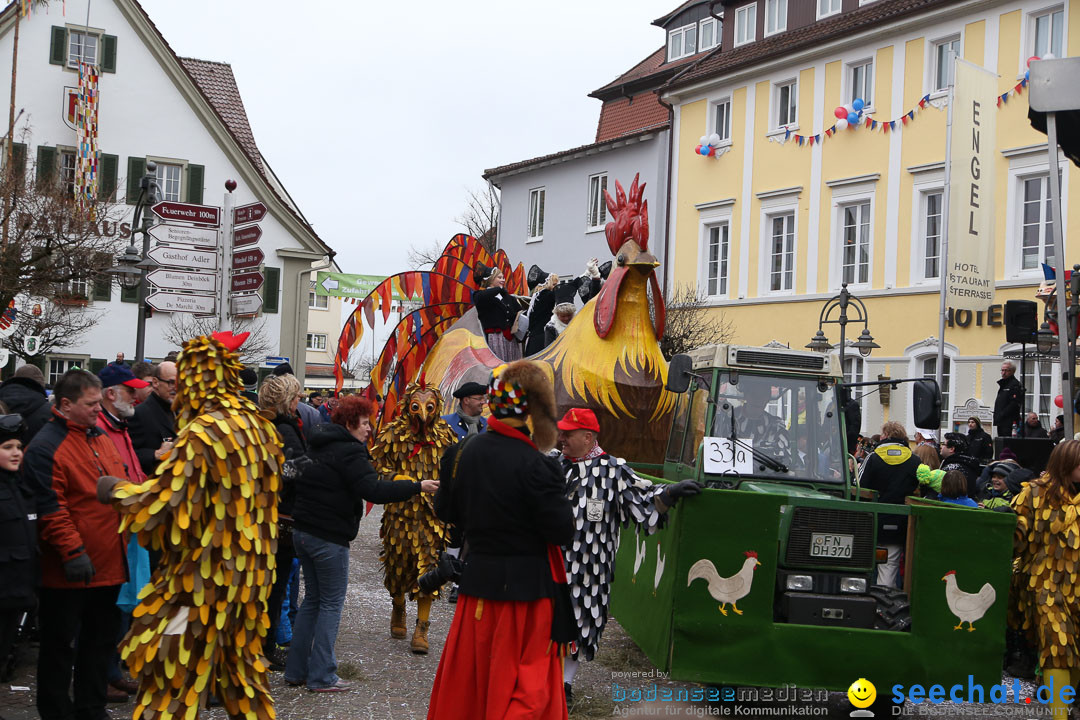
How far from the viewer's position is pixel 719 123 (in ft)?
92.9

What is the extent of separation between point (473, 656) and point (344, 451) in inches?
88.8

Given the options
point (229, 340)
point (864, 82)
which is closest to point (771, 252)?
point (864, 82)

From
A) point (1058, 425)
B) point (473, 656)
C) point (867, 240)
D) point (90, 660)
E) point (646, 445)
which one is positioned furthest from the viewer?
point (867, 240)

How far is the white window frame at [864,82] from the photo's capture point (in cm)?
2402

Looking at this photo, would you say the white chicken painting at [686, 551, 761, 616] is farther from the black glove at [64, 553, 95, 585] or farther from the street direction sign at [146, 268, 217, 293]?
the street direction sign at [146, 268, 217, 293]

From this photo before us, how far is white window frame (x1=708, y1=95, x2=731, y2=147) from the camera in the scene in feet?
91.5

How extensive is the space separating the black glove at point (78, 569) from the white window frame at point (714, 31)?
91.5ft

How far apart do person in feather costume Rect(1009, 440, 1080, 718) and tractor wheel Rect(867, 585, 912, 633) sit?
2.41 feet

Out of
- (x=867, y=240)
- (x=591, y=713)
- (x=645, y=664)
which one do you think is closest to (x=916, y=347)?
(x=867, y=240)

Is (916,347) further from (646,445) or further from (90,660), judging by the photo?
(90,660)

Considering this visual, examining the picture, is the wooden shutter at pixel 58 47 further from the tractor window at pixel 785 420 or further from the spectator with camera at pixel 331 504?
the tractor window at pixel 785 420

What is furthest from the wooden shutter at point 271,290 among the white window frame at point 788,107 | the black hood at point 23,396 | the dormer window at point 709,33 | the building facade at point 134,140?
the black hood at point 23,396

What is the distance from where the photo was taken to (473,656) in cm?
481

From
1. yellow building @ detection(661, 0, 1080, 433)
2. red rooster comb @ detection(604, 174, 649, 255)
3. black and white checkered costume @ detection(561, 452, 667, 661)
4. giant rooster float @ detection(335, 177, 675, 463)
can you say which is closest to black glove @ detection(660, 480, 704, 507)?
black and white checkered costume @ detection(561, 452, 667, 661)
